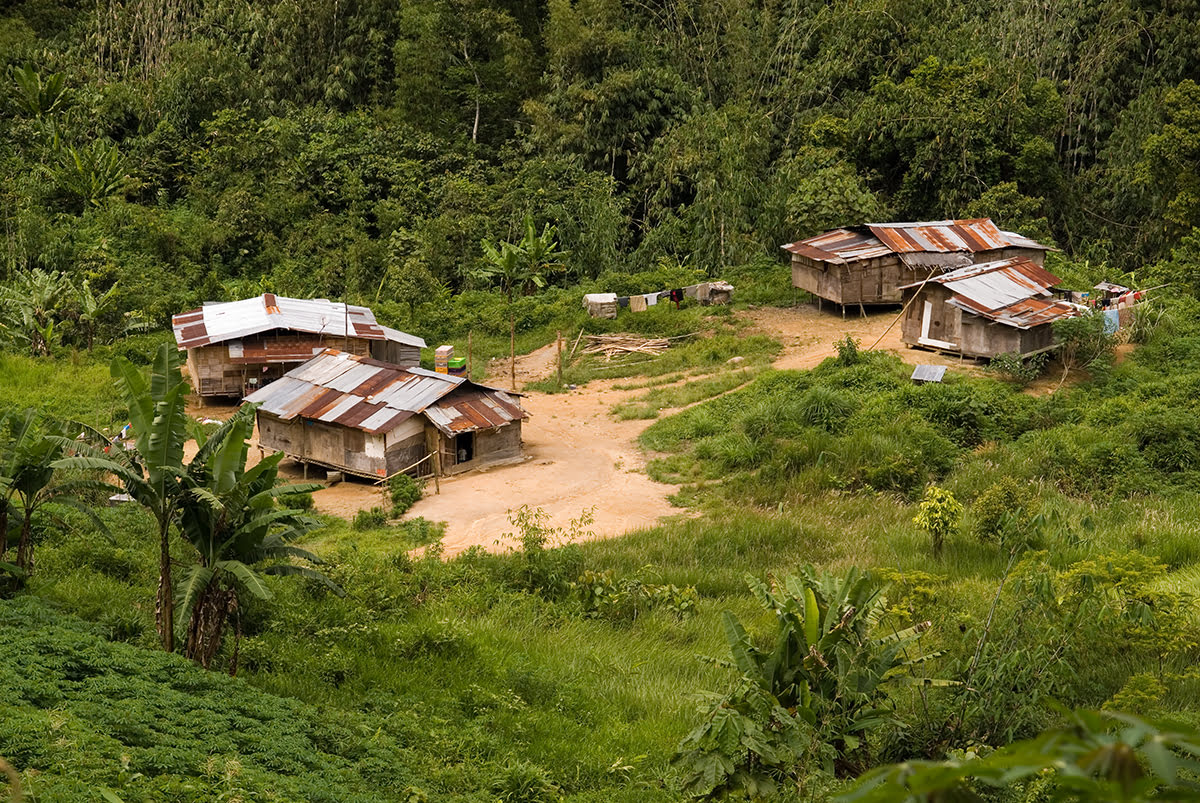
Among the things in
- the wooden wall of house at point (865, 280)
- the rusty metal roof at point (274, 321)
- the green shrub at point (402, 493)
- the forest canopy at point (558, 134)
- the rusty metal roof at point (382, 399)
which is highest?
the forest canopy at point (558, 134)

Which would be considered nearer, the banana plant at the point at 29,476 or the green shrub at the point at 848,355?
the banana plant at the point at 29,476

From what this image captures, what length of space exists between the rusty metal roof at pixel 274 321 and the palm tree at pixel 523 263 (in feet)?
10.7

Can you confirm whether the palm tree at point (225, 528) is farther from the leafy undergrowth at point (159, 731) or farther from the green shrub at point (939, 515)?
the green shrub at point (939, 515)

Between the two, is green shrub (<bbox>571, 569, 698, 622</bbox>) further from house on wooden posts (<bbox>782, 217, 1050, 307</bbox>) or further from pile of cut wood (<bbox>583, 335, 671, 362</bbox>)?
house on wooden posts (<bbox>782, 217, 1050, 307</bbox>)

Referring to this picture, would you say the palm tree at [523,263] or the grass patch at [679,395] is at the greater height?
the palm tree at [523,263]

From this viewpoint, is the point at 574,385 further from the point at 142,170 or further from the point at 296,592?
the point at 142,170

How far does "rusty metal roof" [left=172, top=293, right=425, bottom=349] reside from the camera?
25250 millimetres

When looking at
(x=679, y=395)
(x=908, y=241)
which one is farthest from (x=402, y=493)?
(x=908, y=241)

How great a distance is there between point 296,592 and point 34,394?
13720 mm

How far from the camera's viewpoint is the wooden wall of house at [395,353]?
2636cm

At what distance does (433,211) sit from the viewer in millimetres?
36062

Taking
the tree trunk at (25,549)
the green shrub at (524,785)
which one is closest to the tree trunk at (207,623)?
the tree trunk at (25,549)

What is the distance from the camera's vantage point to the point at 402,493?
1986cm

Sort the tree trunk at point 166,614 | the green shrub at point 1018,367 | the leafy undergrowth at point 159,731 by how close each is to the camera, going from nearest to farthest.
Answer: the leafy undergrowth at point 159,731 < the tree trunk at point 166,614 < the green shrub at point 1018,367
